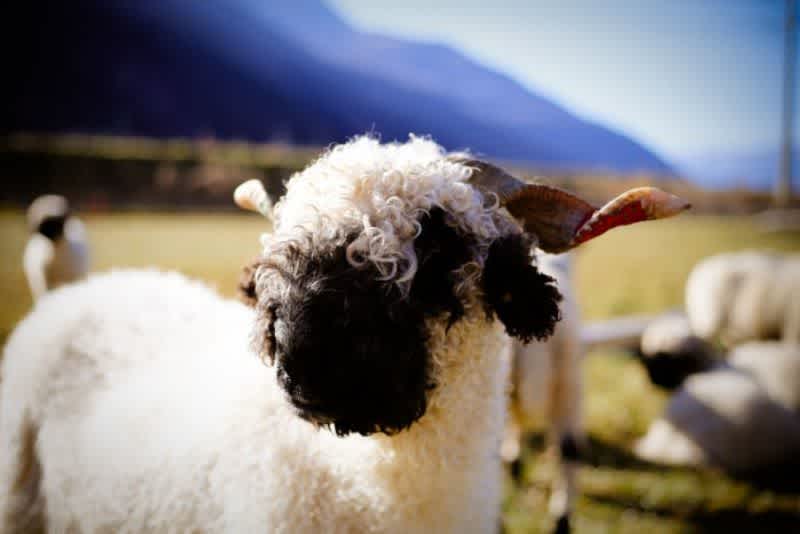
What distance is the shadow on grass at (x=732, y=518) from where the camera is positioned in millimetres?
4094

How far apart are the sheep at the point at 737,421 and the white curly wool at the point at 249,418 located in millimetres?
3767

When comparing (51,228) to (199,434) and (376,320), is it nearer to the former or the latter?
(199,434)

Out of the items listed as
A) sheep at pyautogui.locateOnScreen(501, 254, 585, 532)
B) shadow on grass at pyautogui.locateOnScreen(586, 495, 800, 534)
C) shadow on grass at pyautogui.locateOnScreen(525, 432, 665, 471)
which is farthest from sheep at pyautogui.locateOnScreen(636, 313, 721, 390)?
sheep at pyautogui.locateOnScreen(501, 254, 585, 532)

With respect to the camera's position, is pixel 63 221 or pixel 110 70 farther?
pixel 110 70

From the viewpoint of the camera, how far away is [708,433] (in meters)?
5.00

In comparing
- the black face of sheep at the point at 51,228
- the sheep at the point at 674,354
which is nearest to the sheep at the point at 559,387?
the sheep at the point at 674,354

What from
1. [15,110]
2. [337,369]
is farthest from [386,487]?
[15,110]

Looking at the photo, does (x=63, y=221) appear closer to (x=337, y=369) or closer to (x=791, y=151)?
(x=337, y=369)

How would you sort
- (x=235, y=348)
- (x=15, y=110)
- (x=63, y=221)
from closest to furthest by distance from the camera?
(x=235, y=348), (x=63, y=221), (x=15, y=110)

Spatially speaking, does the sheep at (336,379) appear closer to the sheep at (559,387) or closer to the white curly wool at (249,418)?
the white curly wool at (249,418)

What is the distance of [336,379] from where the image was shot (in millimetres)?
1443

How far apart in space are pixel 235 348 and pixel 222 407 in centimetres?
33

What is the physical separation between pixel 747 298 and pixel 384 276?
8.48 meters

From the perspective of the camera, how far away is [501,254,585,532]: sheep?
4.06 metres
